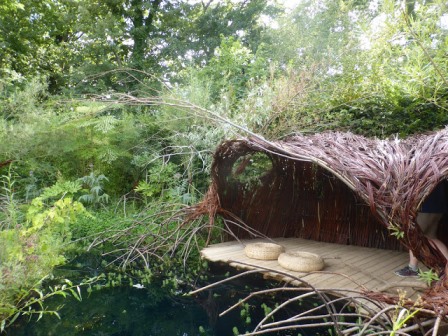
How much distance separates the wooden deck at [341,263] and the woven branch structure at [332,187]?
0.86ft

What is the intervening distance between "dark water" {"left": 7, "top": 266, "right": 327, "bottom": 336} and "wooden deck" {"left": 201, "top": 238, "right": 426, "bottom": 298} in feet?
1.19

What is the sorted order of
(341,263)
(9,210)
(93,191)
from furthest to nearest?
(93,191)
(341,263)
(9,210)

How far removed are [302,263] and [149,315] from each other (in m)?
1.44

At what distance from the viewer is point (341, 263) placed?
3488 mm

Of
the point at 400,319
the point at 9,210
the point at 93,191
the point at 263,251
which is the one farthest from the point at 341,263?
the point at 93,191

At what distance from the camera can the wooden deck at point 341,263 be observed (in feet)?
9.29

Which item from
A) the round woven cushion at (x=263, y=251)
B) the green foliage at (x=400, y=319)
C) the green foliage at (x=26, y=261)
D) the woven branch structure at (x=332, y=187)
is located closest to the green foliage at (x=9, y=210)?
the green foliage at (x=26, y=261)

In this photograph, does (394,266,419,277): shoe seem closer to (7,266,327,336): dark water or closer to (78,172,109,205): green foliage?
(7,266,327,336): dark water

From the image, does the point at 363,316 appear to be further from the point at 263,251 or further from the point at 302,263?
the point at 263,251

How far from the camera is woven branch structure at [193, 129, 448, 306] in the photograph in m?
2.01

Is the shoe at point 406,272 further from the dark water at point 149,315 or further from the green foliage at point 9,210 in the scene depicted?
the green foliage at point 9,210

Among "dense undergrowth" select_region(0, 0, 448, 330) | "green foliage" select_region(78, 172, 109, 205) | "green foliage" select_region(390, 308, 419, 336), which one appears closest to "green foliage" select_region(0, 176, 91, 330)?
"dense undergrowth" select_region(0, 0, 448, 330)

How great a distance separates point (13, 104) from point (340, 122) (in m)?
5.78

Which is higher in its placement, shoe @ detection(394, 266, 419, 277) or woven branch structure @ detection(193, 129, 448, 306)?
woven branch structure @ detection(193, 129, 448, 306)
